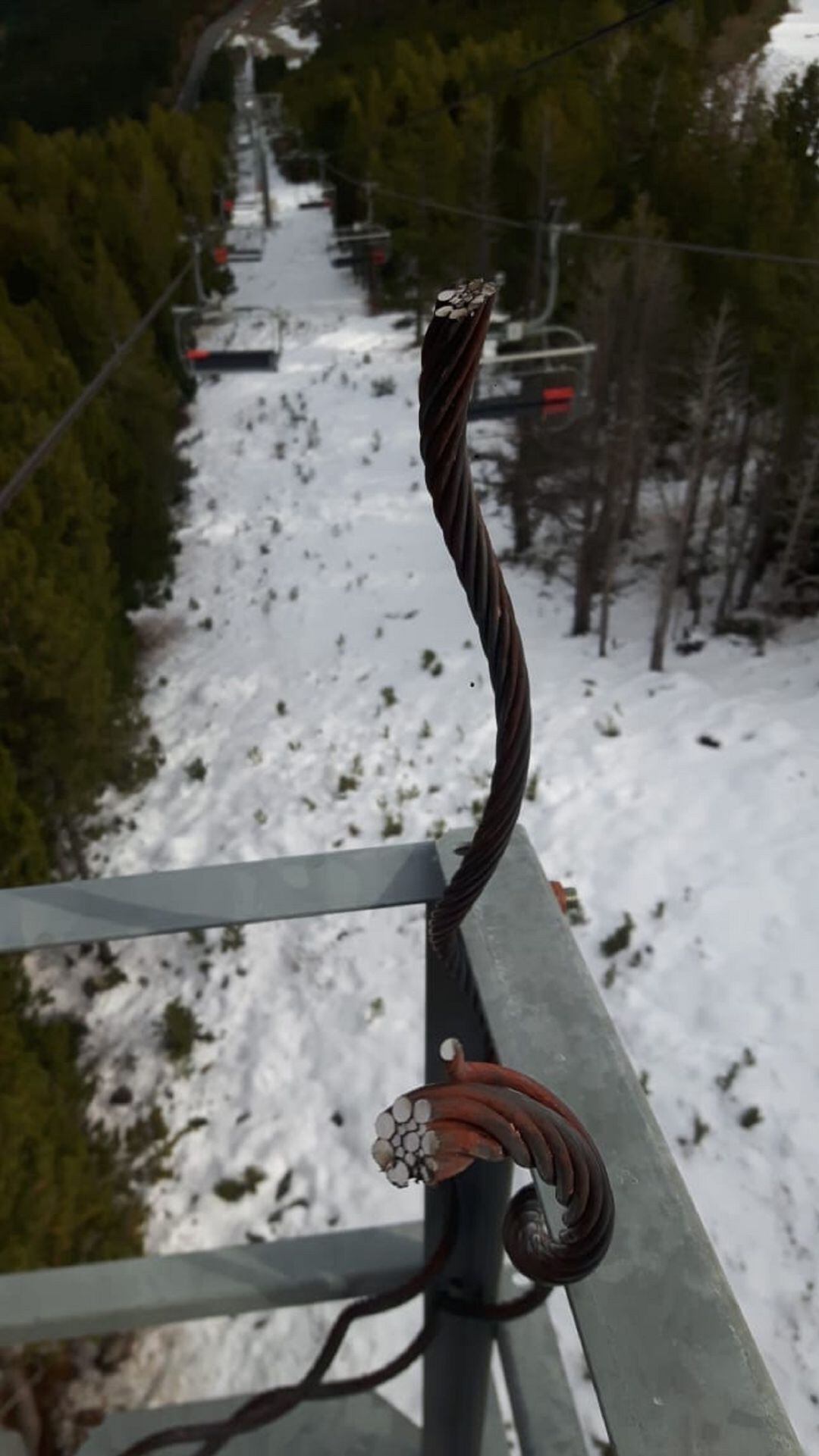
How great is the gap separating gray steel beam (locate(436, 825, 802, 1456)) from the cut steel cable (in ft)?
0.18

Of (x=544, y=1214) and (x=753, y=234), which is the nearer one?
(x=544, y=1214)

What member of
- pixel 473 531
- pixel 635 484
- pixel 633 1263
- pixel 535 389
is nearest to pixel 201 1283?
pixel 633 1263

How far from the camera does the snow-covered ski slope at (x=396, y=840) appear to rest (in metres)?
5.08

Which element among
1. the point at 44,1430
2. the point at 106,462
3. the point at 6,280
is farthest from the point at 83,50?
the point at 44,1430

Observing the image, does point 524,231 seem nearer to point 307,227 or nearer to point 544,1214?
point 544,1214

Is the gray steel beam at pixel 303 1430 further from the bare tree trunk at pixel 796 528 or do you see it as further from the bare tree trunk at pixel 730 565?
the bare tree trunk at pixel 730 565

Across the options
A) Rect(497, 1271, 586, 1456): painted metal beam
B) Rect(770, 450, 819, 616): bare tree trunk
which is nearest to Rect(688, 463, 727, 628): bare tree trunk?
Rect(770, 450, 819, 616): bare tree trunk

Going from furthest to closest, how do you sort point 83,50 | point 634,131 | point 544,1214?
point 83,50
point 634,131
point 544,1214

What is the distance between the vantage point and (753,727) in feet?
28.3

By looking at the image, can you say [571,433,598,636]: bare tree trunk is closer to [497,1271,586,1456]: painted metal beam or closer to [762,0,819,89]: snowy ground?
[762,0,819,89]: snowy ground

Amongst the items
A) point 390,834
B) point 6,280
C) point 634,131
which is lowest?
point 390,834

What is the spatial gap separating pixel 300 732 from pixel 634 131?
7.95m

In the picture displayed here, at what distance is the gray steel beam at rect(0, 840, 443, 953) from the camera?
0.95m

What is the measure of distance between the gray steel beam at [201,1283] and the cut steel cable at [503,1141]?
3.13 feet
